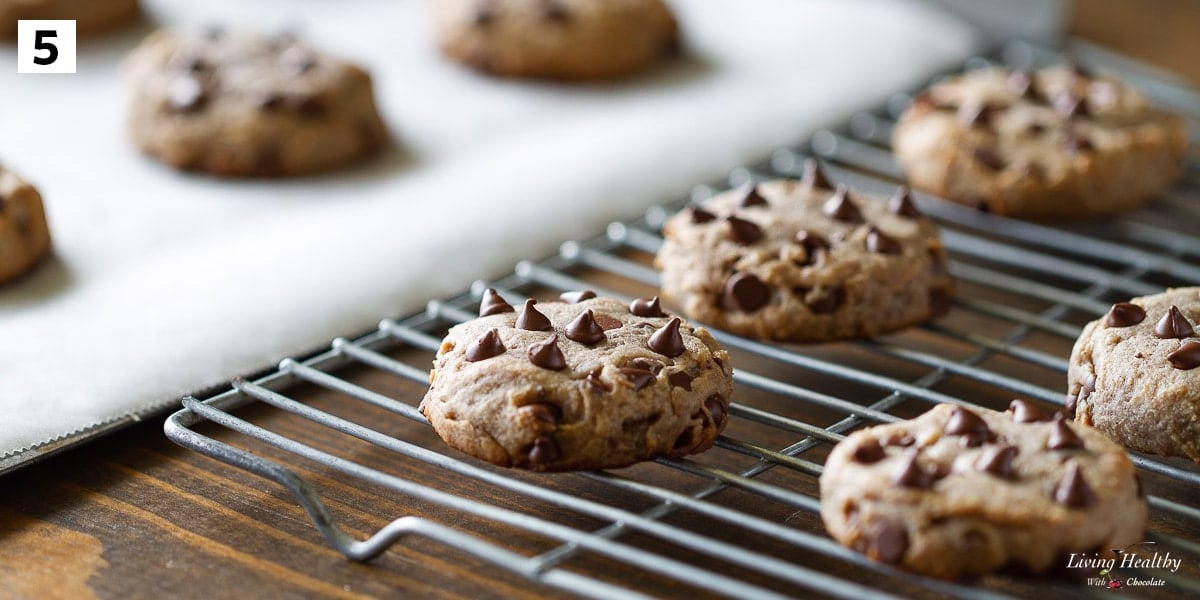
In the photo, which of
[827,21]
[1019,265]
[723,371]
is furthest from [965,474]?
[827,21]

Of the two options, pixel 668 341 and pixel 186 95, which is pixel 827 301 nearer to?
pixel 668 341

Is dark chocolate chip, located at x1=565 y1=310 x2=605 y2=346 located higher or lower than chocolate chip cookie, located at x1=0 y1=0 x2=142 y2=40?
lower

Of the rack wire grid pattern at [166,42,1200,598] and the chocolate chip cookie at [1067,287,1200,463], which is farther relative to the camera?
the chocolate chip cookie at [1067,287,1200,463]

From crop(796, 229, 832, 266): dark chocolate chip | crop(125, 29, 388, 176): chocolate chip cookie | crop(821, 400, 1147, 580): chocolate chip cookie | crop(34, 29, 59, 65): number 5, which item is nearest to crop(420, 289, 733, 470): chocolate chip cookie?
crop(821, 400, 1147, 580): chocolate chip cookie

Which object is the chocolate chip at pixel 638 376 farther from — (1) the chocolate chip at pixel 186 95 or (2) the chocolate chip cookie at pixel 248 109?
(1) the chocolate chip at pixel 186 95

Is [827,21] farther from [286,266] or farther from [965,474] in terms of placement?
[965,474]

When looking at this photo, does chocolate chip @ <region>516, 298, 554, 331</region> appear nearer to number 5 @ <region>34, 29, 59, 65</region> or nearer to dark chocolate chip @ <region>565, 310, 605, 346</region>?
dark chocolate chip @ <region>565, 310, 605, 346</region>
